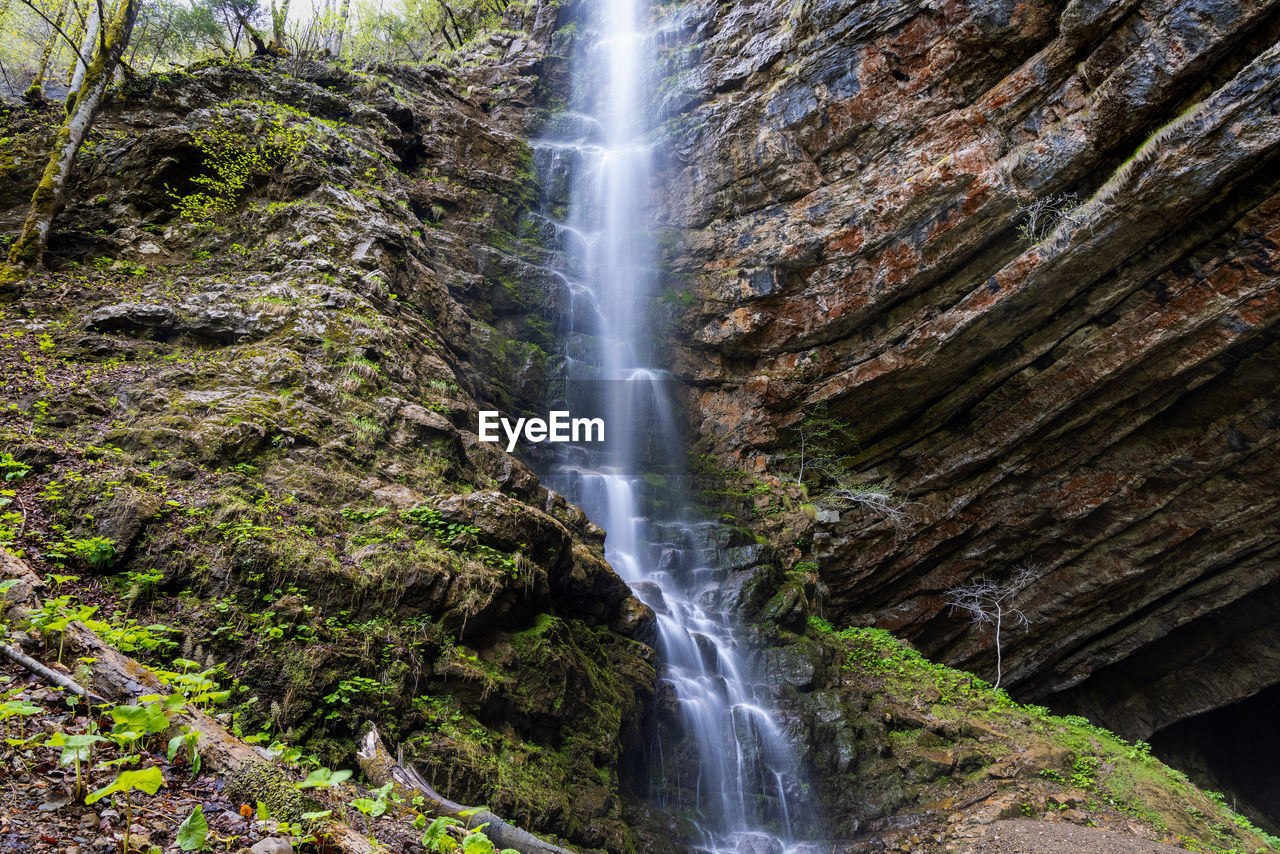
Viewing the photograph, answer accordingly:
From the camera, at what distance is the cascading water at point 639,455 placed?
28.4 feet

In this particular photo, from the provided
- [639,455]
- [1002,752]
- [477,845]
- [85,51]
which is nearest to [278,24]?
[85,51]

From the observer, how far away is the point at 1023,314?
39.3 feet

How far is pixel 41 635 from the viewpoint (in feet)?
9.32

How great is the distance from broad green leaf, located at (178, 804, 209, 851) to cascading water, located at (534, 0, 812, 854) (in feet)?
23.6

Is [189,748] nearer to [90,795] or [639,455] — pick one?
[90,795]

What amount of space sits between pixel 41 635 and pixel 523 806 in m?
3.83

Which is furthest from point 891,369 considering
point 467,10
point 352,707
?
point 467,10

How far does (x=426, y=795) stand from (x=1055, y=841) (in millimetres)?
7661

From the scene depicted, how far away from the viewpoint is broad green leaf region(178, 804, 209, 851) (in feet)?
6.37

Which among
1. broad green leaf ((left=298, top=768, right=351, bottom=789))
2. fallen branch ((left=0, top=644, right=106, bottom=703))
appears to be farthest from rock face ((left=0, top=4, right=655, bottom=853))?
broad green leaf ((left=298, top=768, right=351, bottom=789))

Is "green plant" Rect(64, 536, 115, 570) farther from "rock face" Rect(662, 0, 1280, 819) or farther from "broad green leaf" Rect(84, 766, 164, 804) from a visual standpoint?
"rock face" Rect(662, 0, 1280, 819)

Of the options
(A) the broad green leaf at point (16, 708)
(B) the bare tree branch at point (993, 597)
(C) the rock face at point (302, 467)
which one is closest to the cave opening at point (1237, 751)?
(B) the bare tree branch at point (993, 597)

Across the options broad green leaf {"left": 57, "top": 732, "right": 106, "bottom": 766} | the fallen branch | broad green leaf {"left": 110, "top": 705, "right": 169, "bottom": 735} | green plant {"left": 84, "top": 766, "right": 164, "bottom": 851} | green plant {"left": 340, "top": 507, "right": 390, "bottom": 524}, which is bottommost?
green plant {"left": 84, "top": 766, "right": 164, "bottom": 851}

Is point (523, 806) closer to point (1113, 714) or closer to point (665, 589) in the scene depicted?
point (665, 589)
